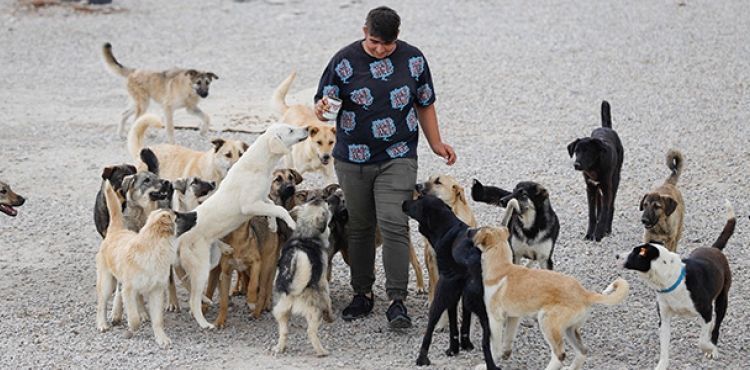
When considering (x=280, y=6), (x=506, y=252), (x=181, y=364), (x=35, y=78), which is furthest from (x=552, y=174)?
(x=280, y=6)

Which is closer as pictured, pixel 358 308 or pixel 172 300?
pixel 358 308

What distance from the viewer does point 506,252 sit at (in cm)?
A: 704

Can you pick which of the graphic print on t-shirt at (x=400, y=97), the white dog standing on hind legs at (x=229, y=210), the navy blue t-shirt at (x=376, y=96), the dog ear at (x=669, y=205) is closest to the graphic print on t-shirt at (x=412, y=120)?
the navy blue t-shirt at (x=376, y=96)

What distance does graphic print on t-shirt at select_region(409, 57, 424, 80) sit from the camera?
25.1 feet

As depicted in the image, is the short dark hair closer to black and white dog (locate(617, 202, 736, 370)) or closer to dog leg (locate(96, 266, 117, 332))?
black and white dog (locate(617, 202, 736, 370))

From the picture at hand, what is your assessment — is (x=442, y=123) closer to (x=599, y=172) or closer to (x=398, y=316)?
(x=599, y=172)

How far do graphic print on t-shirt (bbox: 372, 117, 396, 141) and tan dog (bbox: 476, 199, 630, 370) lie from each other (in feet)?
3.17

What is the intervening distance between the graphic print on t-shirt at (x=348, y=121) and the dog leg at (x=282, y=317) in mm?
1235

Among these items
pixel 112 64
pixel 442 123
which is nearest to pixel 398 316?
pixel 442 123

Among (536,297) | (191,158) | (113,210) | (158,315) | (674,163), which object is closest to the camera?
(536,297)

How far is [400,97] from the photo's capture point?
7.62 metres

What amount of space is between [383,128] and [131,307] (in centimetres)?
205

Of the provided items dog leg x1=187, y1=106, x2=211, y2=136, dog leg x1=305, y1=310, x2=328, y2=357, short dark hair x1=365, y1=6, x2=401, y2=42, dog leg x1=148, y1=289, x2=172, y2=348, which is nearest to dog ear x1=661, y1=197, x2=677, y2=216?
short dark hair x1=365, y1=6, x2=401, y2=42

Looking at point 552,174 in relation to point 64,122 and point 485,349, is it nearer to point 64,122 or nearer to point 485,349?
point 485,349
